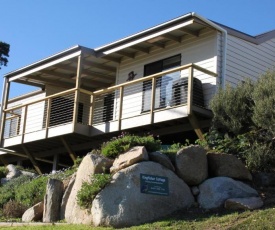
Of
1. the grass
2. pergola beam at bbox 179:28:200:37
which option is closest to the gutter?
pergola beam at bbox 179:28:200:37

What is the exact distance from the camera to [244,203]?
35.8 feet

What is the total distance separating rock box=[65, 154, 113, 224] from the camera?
11.9 meters

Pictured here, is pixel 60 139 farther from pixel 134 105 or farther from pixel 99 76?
pixel 99 76

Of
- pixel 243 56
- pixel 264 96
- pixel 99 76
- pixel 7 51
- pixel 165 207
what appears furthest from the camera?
pixel 7 51

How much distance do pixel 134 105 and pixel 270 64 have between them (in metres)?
5.15

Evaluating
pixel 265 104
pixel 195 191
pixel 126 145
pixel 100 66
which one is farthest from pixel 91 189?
pixel 100 66

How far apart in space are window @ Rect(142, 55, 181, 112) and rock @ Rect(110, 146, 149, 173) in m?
5.09

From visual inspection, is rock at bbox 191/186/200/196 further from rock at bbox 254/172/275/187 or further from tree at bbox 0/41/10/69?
tree at bbox 0/41/10/69

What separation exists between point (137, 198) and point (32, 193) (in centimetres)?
486

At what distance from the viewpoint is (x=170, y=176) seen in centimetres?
1187

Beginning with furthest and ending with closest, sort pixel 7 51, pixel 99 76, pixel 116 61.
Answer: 1. pixel 7 51
2. pixel 99 76
3. pixel 116 61

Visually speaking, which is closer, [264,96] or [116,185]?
[116,185]

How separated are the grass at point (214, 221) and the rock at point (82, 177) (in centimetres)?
65

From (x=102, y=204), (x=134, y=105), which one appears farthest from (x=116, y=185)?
(x=134, y=105)
